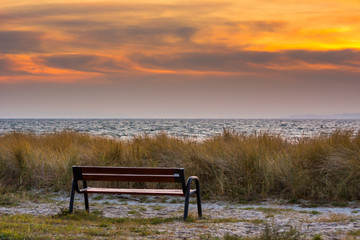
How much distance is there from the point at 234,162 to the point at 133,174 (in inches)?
145

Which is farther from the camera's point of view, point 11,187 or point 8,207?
point 11,187

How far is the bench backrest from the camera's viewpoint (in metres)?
6.66

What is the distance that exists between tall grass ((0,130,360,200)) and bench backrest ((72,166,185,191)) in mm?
3064

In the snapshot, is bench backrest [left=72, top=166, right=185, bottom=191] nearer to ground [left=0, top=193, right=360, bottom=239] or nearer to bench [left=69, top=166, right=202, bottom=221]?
bench [left=69, top=166, right=202, bottom=221]

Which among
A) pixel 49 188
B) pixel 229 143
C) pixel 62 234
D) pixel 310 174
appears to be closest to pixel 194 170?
pixel 229 143

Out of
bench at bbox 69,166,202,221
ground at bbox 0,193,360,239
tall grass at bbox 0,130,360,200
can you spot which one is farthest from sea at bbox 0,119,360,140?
bench at bbox 69,166,202,221

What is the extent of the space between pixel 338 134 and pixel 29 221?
24.3ft

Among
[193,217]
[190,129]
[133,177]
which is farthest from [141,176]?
[190,129]

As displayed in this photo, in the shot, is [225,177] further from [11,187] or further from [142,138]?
[11,187]

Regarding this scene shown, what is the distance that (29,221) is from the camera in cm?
634

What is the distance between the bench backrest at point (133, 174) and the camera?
6.66 m

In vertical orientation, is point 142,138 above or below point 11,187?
above

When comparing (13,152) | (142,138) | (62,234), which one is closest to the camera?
(62,234)

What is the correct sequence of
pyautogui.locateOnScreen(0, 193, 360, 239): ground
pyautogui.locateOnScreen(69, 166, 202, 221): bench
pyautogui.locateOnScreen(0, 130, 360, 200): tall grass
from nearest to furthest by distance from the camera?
1. pyautogui.locateOnScreen(0, 193, 360, 239): ground
2. pyautogui.locateOnScreen(69, 166, 202, 221): bench
3. pyautogui.locateOnScreen(0, 130, 360, 200): tall grass
